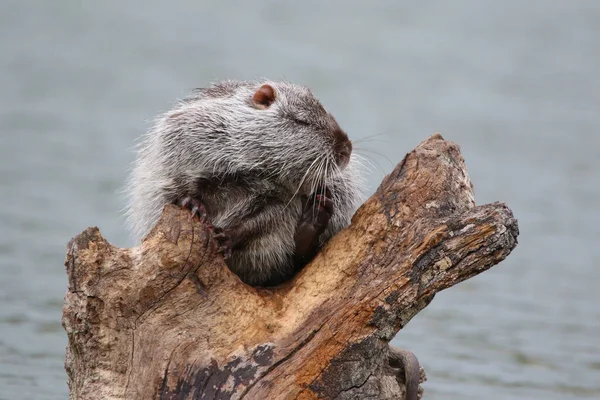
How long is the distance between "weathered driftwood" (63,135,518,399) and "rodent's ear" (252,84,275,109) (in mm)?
1244

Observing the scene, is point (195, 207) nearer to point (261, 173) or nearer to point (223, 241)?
point (223, 241)

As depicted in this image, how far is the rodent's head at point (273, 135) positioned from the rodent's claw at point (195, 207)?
439 mm

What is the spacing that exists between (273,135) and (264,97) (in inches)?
14.2

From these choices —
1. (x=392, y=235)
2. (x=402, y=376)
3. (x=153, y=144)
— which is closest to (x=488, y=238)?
(x=392, y=235)

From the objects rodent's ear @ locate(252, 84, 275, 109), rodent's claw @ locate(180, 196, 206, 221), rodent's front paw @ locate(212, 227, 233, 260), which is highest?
rodent's ear @ locate(252, 84, 275, 109)

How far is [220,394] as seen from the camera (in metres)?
6.21

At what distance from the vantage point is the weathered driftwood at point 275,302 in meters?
6.21

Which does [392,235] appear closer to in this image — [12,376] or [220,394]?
[220,394]

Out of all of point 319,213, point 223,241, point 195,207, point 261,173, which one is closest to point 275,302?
point 223,241

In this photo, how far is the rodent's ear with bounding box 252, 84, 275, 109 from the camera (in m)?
7.37

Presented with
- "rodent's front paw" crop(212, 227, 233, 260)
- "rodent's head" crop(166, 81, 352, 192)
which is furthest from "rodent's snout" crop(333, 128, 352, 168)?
"rodent's front paw" crop(212, 227, 233, 260)

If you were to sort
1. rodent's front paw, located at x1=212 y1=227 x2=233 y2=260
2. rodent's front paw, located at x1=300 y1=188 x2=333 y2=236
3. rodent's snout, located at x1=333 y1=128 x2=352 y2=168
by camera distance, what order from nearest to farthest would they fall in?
rodent's front paw, located at x1=212 y1=227 x2=233 y2=260 → rodent's front paw, located at x1=300 y1=188 x2=333 y2=236 → rodent's snout, located at x1=333 y1=128 x2=352 y2=168

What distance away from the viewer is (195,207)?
6.72 metres

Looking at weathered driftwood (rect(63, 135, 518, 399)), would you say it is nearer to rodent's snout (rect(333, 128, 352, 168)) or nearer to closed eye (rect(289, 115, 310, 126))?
rodent's snout (rect(333, 128, 352, 168))
